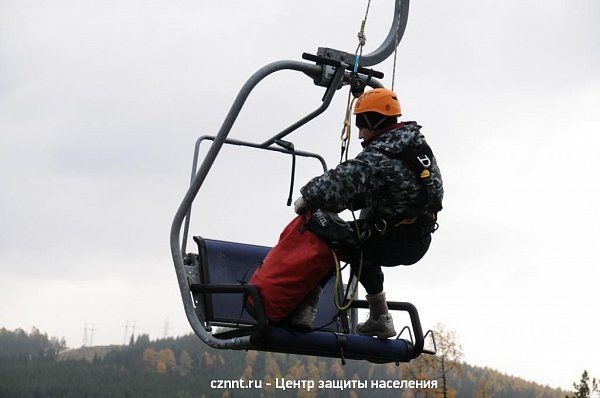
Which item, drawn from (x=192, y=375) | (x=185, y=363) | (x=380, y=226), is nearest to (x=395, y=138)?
(x=380, y=226)

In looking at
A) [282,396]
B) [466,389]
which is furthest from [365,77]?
[282,396]

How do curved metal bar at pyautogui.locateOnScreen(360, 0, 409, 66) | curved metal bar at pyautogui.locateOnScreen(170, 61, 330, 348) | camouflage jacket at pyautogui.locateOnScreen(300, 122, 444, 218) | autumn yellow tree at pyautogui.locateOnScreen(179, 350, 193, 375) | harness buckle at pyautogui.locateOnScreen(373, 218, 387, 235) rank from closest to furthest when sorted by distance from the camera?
camouflage jacket at pyautogui.locateOnScreen(300, 122, 444, 218) < harness buckle at pyautogui.locateOnScreen(373, 218, 387, 235) < curved metal bar at pyautogui.locateOnScreen(170, 61, 330, 348) < curved metal bar at pyautogui.locateOnScreen(360, 0, 409, 66) < autumn yellow tree at pyautogui.locateOnScreen(179, 350, 193, 375)

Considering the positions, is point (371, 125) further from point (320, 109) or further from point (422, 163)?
point (320, 109)

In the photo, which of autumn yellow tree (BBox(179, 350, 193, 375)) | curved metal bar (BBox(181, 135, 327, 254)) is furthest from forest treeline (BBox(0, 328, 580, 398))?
curved metal bar (BBox(181, 135, 327, 254))

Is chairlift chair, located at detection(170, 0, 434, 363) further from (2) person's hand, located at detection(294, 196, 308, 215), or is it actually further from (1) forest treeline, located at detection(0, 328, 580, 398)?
(1) forest treeline, located at detection(0, 328, 580, 398)

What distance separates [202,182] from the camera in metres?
7.09

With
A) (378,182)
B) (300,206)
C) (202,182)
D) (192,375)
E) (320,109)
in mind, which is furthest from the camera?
(192,375)

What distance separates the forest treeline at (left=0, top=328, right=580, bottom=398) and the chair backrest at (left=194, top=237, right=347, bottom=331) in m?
137

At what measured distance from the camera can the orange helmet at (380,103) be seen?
657 cm

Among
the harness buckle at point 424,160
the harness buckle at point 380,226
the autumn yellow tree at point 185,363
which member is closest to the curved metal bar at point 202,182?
the harness buckle at point 380,226

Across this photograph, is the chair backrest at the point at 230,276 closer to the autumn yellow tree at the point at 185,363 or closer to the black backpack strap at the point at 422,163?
the black backpack strap at the point at 422,163

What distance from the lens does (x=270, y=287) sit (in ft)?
21.5

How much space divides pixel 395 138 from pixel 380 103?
29cm

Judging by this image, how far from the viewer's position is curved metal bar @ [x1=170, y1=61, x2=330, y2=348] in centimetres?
691
